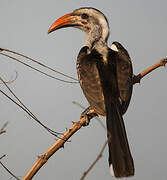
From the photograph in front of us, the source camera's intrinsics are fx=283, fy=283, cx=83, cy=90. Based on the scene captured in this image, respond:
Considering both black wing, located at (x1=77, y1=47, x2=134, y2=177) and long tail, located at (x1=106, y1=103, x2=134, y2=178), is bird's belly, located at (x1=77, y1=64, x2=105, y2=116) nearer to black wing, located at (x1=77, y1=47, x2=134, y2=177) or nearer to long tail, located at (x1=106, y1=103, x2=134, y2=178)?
black wing, located at (x1=77, y1=47, x2=134, y2=177)

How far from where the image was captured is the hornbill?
2611mm

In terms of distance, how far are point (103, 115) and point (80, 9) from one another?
2026 millimetres

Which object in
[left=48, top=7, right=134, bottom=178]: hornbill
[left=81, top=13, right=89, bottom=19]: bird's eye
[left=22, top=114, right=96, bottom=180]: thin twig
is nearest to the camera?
[left=22, top=114, right=96, bottom=180]: thin twig

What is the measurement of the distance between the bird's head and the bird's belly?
100 centimetres

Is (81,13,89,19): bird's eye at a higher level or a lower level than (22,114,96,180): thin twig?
higher

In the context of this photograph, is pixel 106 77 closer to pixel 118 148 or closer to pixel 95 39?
pixel 118 148

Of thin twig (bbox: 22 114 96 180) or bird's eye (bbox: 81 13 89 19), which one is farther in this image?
bird's eye (bbox: 81 13 89 19)

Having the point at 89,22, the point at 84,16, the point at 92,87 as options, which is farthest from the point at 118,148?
the point at 84,16

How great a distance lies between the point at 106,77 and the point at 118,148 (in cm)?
90

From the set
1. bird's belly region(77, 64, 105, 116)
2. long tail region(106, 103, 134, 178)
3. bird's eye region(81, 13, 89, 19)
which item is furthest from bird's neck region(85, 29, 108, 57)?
long tail region(106, 103, 134, 178)

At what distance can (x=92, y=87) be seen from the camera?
3.22 meters

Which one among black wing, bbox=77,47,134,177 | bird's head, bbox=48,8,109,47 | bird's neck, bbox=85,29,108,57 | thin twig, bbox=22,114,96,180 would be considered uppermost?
bird's head, bbox=48,8,109,47

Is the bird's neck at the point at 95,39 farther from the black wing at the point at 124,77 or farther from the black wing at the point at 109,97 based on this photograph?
the black wing at the point at 124,77

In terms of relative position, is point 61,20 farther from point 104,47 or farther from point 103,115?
point 103,115
